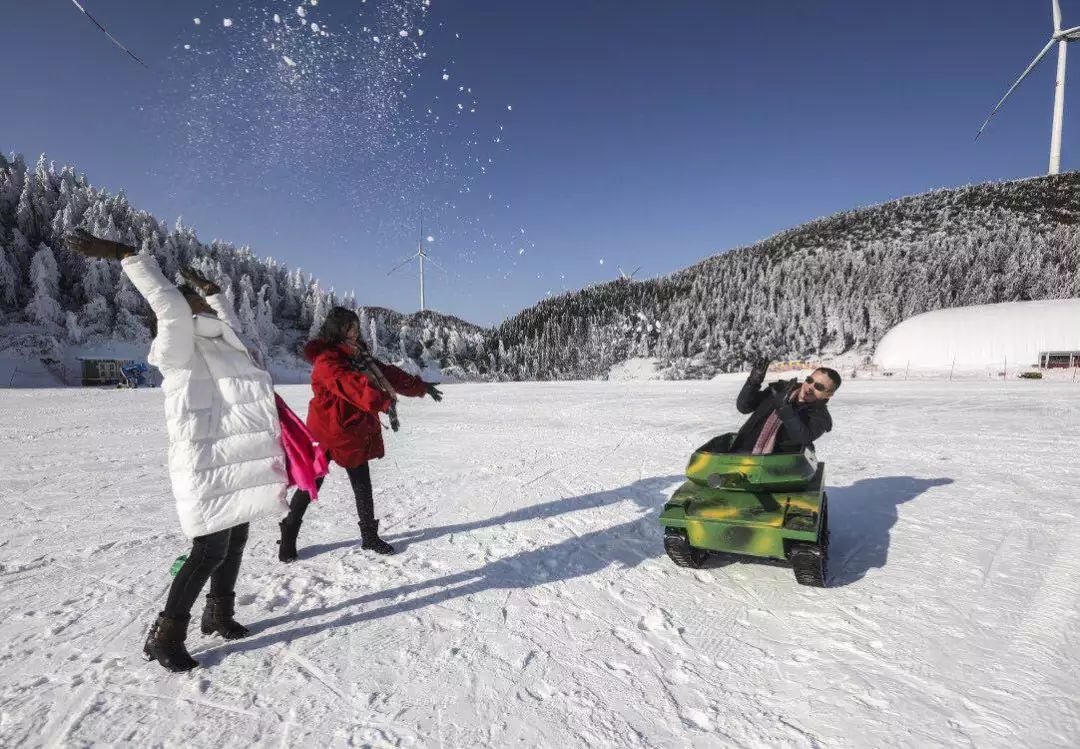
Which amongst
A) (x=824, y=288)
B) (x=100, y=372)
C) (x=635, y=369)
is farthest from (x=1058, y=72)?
(x=100, y=372)

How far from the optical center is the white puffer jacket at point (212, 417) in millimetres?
2398

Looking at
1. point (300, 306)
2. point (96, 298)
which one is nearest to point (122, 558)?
point (96, 298)

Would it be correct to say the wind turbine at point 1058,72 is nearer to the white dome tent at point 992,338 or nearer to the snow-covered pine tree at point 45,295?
Answer: the white dome tent at point 992,338

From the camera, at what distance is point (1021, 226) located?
303 ft

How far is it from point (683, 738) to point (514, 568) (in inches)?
80.8

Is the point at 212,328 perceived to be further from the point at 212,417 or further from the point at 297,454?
the point at 297,454

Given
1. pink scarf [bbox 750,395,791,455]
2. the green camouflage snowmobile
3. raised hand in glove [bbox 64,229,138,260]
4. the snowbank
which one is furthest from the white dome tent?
raised hand in glove [bbox 64,229,138,260]

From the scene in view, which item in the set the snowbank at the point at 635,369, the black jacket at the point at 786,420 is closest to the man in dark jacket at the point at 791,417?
the black jacket at the point at 786,420

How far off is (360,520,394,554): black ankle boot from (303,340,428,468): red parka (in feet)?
2.40

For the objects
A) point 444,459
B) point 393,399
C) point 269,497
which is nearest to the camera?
point 269,497

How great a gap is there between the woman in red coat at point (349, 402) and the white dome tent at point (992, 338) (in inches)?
2003

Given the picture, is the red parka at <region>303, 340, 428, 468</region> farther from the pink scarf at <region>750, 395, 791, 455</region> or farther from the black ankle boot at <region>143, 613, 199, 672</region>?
the pink scarf at <region>750, 395, 791, 455</region>

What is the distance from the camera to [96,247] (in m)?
2.25

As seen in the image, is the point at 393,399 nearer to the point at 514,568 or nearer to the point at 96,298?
the point at 514,568
